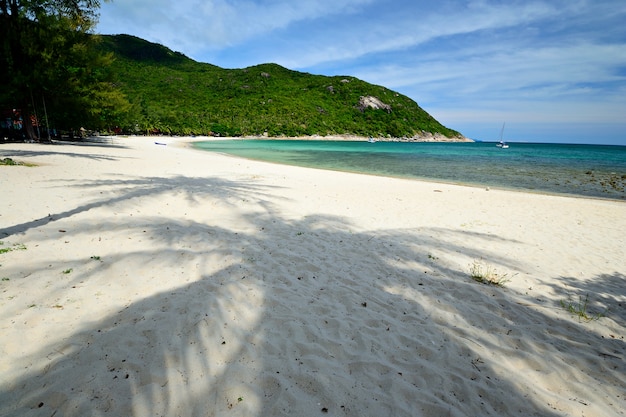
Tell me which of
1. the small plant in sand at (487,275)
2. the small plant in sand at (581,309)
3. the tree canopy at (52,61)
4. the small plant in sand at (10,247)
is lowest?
the small plant in sand at (581,309)

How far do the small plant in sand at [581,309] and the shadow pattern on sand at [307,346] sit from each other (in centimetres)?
31

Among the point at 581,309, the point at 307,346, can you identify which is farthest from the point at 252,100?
the point at 307,346

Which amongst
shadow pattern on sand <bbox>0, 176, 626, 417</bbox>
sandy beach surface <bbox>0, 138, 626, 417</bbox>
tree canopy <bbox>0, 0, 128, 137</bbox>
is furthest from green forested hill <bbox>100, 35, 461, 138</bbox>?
shadow pattern on sand <bbox>0, 176, 626, 417</bbox>

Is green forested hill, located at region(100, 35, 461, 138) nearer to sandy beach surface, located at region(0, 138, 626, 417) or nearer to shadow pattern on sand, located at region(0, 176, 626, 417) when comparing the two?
sandy beach surface, located at region(0, 138, 626, 417)

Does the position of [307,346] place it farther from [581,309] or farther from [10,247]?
[10,247]

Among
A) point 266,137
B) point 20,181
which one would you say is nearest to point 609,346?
point 20,181

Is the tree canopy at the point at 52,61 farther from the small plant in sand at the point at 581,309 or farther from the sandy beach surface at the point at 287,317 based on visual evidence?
the small plant in sand at the point at 581,309

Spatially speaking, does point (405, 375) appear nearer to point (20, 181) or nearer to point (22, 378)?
point (22, 378)

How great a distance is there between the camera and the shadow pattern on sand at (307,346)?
260 centimetres

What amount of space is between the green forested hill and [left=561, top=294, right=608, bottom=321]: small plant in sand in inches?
2952

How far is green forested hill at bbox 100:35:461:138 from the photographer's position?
292ft

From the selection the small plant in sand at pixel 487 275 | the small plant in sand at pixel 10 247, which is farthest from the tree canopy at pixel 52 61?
the small plant in sand at pixel 487 275

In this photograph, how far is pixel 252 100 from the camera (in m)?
106

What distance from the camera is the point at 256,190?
11922 millimetres
